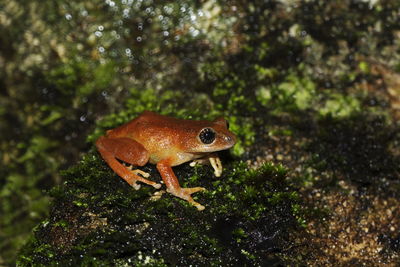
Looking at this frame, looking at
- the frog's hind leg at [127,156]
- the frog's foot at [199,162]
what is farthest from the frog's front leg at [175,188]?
the frog's foot at [199,162]

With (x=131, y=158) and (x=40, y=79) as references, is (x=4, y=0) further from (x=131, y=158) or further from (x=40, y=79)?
(x=131, y=158)

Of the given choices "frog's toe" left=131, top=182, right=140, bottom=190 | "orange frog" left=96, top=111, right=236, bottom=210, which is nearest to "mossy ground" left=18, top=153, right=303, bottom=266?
"frog's toe" left=131, top=182, right=140, bottom=190

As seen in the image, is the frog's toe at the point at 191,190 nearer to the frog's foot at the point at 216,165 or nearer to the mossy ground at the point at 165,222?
the mossy ground at the point at 165,222

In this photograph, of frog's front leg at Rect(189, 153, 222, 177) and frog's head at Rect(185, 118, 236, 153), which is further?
frog's front leg at Rect(189, 153, 222, 177)

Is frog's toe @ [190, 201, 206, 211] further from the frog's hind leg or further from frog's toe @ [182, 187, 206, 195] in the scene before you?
the frog's hind leg

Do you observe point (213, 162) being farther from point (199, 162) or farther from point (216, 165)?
point (199, 162)

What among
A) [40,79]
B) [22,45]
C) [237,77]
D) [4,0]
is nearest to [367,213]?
[237,77]
